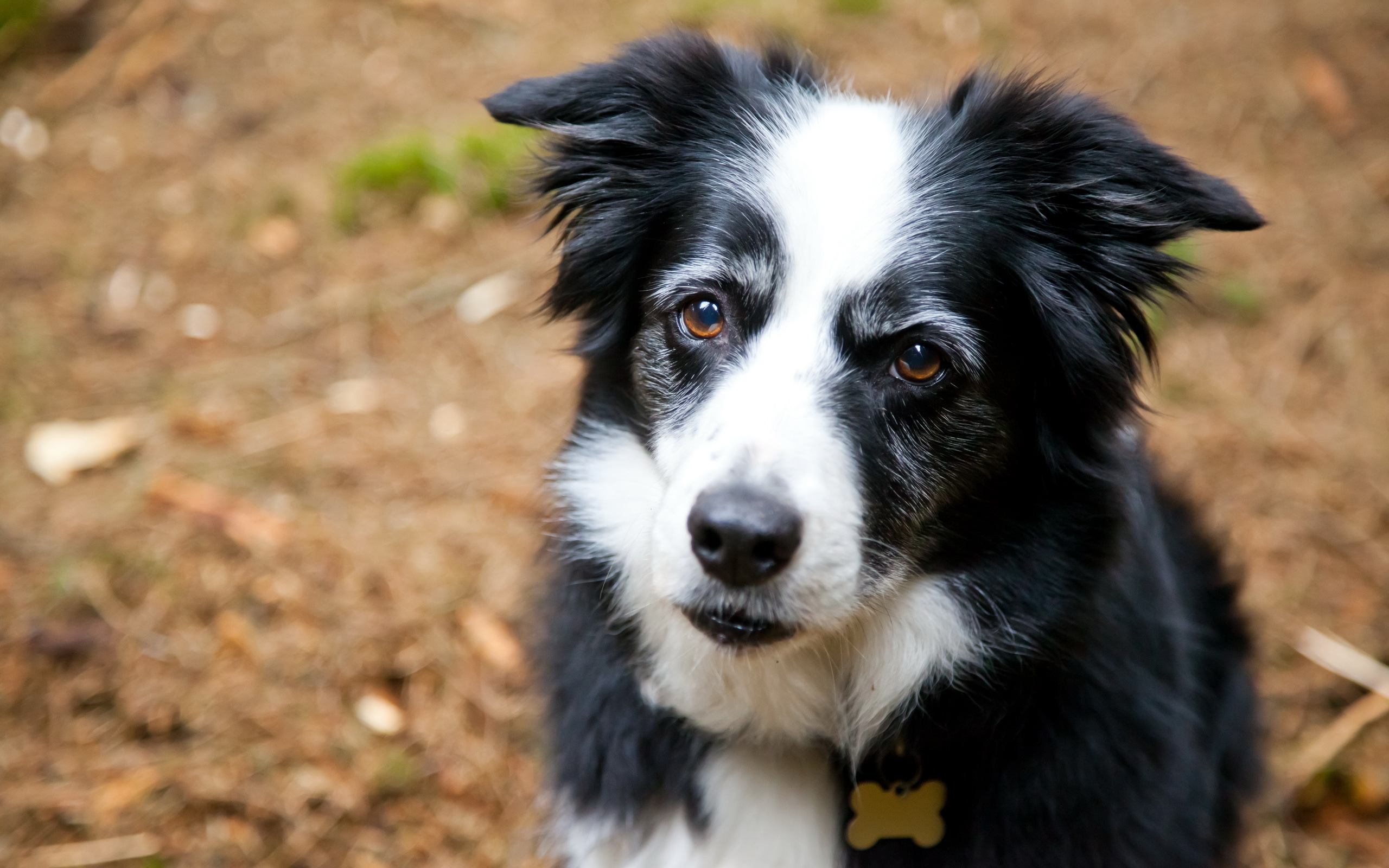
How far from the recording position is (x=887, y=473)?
7.56ft

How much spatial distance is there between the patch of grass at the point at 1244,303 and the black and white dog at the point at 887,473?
9.88 feet

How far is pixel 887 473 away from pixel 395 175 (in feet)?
12.9

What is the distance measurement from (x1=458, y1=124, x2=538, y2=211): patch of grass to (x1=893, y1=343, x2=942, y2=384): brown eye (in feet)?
11.4

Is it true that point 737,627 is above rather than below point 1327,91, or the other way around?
below

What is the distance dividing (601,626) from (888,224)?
3.89ft

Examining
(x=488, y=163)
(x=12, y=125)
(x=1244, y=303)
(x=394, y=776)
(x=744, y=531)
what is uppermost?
(x=744, y=531)

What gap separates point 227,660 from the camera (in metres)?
3.57

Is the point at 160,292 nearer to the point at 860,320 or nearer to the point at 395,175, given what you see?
the point at 395,175

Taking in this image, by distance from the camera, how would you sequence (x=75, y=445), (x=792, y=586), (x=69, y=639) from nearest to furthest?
(x=792, y=586)
(x=69, y=639)
(x=75, y=445)

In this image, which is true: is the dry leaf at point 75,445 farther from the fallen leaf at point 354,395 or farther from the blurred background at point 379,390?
the fallen leaf at point 354,395

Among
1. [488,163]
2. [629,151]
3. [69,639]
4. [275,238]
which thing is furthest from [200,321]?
[629,151]

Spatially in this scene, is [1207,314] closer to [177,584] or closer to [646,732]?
[646,732]

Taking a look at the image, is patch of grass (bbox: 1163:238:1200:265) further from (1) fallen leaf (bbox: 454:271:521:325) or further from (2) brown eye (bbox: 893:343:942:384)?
(1) fallen leaf (bbox: 454:271:521:325)

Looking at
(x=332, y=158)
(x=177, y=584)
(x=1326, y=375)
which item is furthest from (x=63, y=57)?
(x=1326, y=375)
